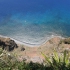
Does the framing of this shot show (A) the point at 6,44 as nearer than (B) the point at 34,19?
Yes

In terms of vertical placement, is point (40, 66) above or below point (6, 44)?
below

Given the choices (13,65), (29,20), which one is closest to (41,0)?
(29,20)

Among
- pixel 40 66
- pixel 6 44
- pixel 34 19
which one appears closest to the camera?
pixel 40 66

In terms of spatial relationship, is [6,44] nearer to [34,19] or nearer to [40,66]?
[40,66]

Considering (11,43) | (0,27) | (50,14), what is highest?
(50,14)

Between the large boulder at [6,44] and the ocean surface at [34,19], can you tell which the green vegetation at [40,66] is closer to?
the large boulder at [6,44]

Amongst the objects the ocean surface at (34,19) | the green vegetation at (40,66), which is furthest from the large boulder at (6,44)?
the green vegetation at (40,66)

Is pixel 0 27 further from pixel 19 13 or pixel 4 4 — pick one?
pixel 4 4

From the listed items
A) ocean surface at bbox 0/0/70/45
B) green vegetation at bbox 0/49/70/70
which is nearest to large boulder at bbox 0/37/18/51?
ocean surface at bbox 0/0/70/45

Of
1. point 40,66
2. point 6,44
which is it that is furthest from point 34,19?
point 40,66
